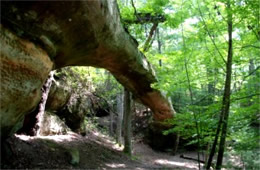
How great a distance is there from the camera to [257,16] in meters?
5.02

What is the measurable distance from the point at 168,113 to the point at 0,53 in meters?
10.1

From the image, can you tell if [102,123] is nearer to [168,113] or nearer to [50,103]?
[168,113]

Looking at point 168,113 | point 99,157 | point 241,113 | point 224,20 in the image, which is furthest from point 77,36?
point 168,113

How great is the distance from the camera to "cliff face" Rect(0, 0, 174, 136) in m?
3.33

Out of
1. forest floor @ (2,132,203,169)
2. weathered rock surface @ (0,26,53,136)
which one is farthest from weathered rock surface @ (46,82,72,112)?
weathered rock surface @ (0,26,53,136)

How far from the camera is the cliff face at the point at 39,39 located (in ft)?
10.9

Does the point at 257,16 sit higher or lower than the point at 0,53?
higher

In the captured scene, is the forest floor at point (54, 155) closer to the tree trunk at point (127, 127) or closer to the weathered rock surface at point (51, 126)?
the weathered rock surface at point (51, 126)

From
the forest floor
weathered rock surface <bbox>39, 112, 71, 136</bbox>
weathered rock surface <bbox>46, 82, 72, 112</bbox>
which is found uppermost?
weathered rock surface <bbox>46, 82, 72, 112</bbox>

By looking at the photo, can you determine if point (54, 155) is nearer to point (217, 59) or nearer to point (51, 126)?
point (51, 126)

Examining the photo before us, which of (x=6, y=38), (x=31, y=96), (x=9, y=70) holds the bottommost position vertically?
(x=31, y=96)

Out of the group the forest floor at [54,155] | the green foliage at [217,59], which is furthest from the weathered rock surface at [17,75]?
the green foliage at [217,59]

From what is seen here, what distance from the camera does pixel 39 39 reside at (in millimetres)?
3840

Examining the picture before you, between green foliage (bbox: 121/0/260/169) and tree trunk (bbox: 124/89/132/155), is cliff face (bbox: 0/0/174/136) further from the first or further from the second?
tree trunk (bbox: 124/89/132/155)
